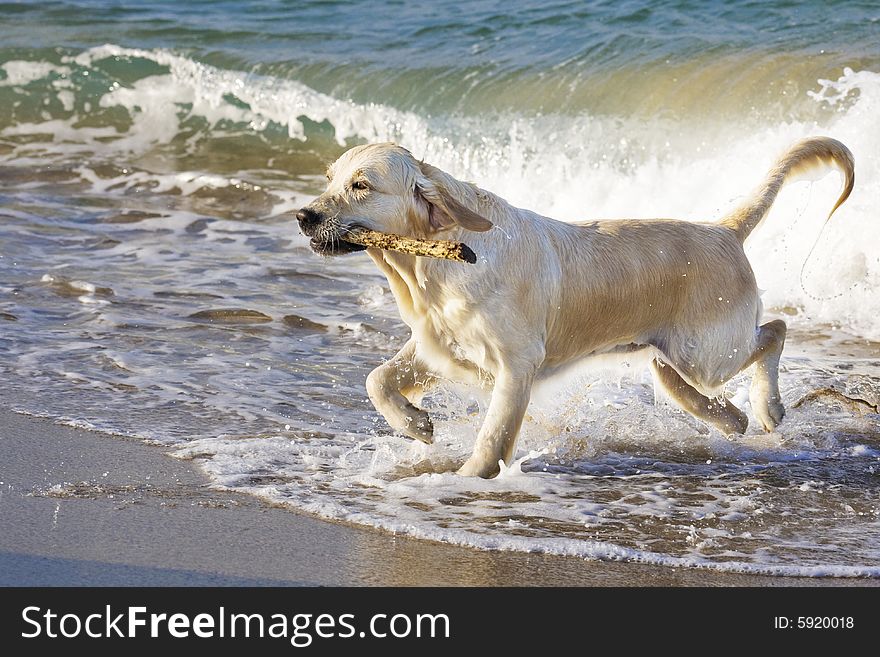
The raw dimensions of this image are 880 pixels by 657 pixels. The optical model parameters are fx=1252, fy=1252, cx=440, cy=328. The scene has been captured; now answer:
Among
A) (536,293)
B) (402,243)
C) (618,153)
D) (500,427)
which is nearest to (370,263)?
(618,153)

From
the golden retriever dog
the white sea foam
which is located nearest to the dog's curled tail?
the golden retriever dog

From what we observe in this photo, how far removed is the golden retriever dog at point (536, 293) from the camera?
525cm

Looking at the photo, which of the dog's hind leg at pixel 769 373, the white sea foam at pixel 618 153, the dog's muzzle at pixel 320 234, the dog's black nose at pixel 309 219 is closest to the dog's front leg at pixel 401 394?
the dog's muzzle at pixel 320 234

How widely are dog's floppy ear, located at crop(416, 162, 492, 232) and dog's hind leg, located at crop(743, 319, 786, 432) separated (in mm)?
1982

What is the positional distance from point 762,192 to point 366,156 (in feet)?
7.86

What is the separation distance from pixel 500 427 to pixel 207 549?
1515 millimetres

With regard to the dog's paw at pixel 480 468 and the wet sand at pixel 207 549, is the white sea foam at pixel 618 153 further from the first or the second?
the wet sand at pixel 207 549

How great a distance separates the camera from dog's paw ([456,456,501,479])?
5.55 meters

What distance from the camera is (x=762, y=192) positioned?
6551 mm

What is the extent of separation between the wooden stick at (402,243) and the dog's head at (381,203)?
0.03m

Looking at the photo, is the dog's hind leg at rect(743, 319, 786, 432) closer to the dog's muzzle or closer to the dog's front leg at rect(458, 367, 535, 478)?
the dog's front leg at rect(458, 367, 535, 478)

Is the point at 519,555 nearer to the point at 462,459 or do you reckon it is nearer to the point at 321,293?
the point at 462,459

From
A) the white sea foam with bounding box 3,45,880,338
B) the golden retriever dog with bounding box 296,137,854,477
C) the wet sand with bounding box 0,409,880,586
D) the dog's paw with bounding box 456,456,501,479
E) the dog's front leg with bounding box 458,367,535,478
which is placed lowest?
the wet sand with bounding box 0,409,880,586
